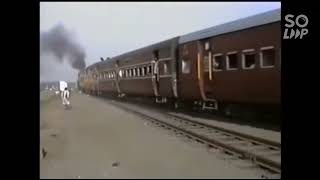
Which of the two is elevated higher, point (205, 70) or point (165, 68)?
point (165, 68)

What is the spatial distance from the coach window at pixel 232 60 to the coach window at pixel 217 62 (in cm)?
54

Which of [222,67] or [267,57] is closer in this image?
[267,57]

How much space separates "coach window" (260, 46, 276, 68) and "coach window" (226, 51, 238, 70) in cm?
168

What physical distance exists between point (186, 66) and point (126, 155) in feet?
28.2

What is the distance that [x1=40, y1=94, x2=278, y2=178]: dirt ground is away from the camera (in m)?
9.36

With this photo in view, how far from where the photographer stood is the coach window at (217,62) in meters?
15.9

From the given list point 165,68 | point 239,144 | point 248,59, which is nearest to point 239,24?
point 248,59

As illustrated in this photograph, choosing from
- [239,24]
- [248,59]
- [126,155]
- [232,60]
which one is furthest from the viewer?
[232,60]

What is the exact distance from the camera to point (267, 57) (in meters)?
12.6

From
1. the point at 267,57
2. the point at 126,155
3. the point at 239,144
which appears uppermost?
the point at 267,57

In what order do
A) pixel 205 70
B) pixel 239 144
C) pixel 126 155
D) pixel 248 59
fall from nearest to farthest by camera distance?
pixel 126 155 < pixel 239 144 < pixel 248 59 < pixel 205 70

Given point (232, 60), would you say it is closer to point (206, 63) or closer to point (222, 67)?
point (222, 67)

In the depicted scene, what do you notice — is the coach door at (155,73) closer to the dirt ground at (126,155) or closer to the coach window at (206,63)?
the dirt ground at (126,155)
